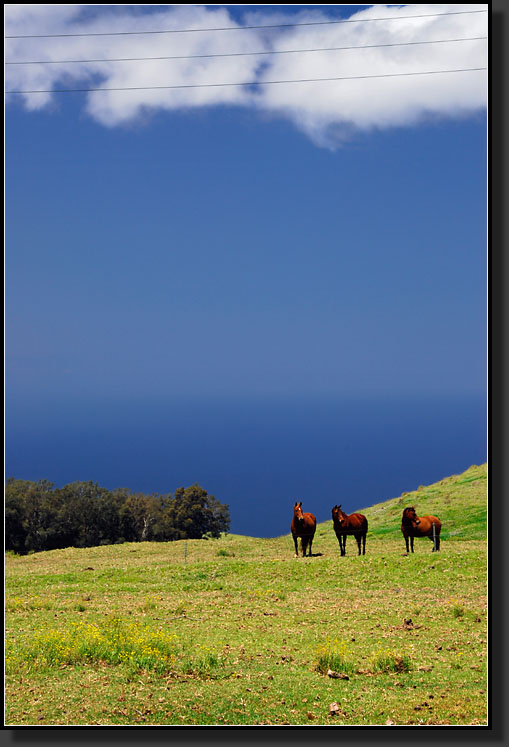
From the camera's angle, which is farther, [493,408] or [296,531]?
[296,531]

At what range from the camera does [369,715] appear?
10852 millimetres

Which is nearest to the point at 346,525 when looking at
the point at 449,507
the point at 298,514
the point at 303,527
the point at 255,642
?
the point at 303,527

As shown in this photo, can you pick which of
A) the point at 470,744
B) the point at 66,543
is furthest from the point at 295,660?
the point at 66,543

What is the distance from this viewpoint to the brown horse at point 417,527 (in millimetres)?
30391

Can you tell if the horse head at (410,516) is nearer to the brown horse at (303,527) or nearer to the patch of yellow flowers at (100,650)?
the brown horse at (303,527)

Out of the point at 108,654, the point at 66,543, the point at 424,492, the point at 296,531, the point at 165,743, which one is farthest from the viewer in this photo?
the point at 66,543

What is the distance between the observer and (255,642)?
16.2 m

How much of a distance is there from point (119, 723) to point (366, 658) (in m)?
6.33

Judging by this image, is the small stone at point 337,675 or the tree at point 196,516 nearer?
the small stone at point 337,675

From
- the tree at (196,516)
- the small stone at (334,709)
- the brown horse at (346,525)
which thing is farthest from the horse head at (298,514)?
the tree at (196,516)

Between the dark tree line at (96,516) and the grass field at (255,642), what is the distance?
32500mm

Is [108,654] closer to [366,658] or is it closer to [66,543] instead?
[366,658]

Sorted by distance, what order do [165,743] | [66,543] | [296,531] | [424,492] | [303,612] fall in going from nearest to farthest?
[165,743]
[303,612]
[296,531]
[424,492]
[66,543]

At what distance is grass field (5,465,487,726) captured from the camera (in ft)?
36.5
